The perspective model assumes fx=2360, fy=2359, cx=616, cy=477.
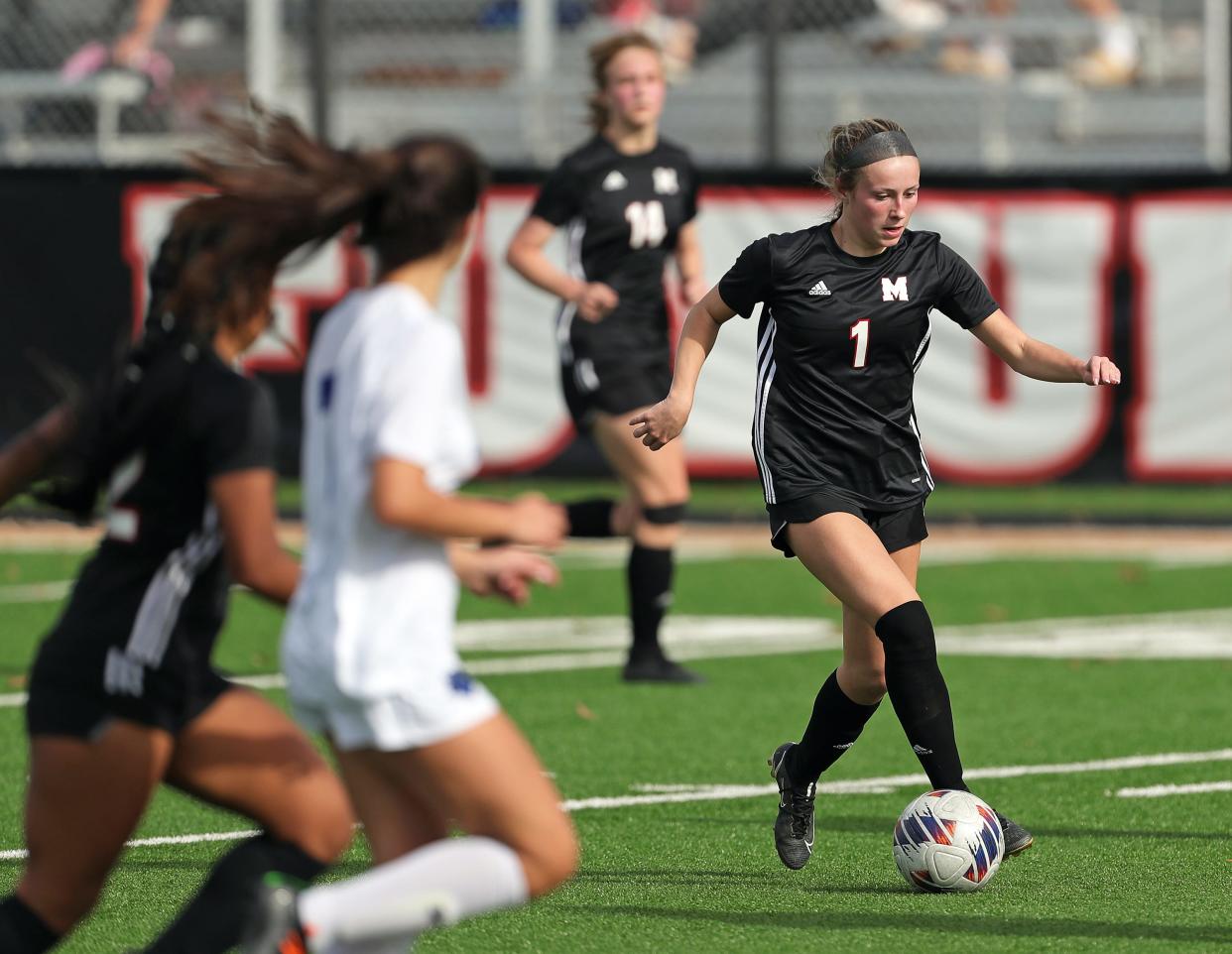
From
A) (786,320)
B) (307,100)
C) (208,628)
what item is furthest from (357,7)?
(208,628)

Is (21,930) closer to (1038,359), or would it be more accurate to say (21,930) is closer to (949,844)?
(949,844)

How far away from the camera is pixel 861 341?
6.68 meters

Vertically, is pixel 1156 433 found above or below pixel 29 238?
below

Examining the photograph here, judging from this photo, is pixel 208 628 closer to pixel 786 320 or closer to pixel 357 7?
pixel 786 320

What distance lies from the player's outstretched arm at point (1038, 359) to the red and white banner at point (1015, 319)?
942 centimetres

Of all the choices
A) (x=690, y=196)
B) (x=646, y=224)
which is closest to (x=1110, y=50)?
(x=690, y=196)

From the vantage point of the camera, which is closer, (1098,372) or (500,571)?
(500,571)

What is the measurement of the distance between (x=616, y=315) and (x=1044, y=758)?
10.1 ft

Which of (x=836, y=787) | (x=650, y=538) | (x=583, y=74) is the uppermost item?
(x=583, y=74)

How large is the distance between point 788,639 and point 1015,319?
17.6 feet

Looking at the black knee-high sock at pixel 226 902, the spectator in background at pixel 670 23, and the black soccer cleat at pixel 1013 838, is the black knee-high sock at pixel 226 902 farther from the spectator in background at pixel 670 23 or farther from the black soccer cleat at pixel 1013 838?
the spectator in background at pixel 670 23

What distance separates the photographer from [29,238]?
17.3m

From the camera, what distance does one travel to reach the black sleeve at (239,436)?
4398 mm

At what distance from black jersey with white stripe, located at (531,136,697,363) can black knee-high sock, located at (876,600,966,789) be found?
4342mm
